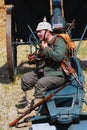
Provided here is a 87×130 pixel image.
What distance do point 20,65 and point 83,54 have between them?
5.22 ft

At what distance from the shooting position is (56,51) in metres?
8.45

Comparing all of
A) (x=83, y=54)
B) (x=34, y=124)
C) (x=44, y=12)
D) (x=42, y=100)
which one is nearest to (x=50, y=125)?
(x=34, y=124)

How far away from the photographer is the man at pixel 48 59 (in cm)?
846

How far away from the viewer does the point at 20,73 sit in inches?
460

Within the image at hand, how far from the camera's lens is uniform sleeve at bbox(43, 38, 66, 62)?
8.42 meters

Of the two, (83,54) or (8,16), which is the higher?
(8,16)

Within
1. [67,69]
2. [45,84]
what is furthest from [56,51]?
[45,84]

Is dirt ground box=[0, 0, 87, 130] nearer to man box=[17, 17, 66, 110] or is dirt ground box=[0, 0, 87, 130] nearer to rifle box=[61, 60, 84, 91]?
man box=[17, 17, 66, 110]

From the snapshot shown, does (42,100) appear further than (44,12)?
No

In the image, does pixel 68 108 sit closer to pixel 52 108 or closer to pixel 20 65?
pixel 52 108

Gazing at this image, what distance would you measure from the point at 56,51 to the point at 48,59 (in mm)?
231

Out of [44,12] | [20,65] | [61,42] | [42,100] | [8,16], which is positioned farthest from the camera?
[20,65]

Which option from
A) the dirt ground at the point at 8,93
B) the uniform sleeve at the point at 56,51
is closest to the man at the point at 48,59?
the uniform sleeve at the point at 56,51

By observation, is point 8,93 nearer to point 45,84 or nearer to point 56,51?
point 45,84
